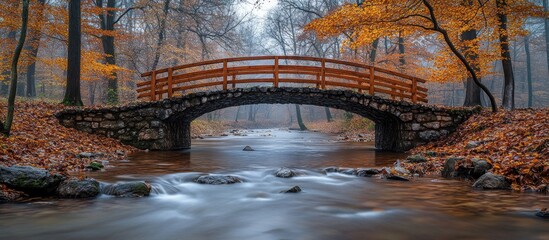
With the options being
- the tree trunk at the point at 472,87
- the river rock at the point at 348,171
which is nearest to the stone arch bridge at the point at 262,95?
the tree trunk at the point at 472,87

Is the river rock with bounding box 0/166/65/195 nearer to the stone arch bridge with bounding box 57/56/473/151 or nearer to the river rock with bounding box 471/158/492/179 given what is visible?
the stone arch bridge with bounding box 57/56/473/151

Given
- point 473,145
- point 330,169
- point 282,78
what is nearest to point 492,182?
point 473,145

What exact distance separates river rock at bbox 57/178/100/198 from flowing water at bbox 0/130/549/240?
0.21 metres

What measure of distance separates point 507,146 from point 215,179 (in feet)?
22.0

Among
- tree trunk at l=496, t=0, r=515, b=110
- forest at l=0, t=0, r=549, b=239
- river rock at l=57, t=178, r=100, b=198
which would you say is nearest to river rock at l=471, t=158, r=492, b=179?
forest at l=0, t=0, r=549, b=239

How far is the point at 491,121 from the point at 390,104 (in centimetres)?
320

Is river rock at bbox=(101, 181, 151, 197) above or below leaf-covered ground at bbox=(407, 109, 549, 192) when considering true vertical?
below

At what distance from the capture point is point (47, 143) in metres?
9.16

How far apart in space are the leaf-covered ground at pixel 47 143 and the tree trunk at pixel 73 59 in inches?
30.4

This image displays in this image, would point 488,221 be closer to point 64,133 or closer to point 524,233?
point 524,233

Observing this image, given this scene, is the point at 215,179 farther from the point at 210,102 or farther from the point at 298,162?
the point at 210,102

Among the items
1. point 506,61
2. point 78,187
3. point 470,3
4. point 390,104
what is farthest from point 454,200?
point 470,3

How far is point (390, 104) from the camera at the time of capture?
41.9 feet

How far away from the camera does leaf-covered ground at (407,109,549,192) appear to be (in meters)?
6.12
